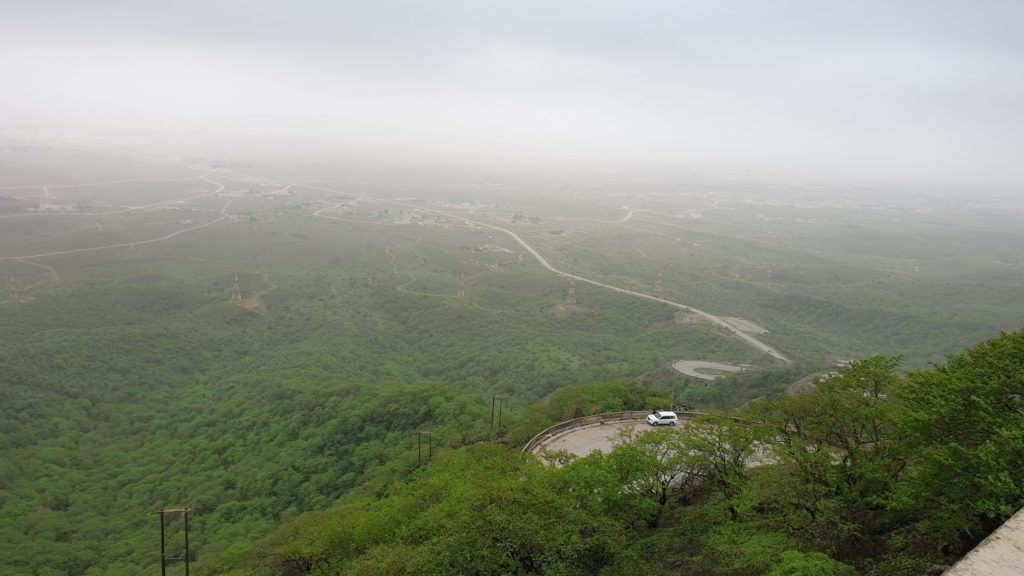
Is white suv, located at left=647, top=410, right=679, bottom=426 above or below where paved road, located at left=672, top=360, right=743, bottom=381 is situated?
above

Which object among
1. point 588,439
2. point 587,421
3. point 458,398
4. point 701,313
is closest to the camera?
point 588,439

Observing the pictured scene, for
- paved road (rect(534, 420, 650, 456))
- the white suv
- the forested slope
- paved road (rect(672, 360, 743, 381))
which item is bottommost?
paved road (rect(672, 360, 743, 381))

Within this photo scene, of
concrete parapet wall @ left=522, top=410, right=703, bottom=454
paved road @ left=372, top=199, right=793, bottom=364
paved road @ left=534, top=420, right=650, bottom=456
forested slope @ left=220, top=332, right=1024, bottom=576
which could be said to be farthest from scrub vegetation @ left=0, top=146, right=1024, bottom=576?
paved road @ left=372, top=199, right=793, bottom=364

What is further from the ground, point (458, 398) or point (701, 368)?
point (458, 398)

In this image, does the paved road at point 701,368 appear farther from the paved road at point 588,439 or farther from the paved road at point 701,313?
the paved road at point 588,439

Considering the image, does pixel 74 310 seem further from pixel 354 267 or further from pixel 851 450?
pixel 851 450

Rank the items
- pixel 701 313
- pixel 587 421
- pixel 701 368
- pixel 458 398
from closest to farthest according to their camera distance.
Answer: pixel 587 421
pixel 458 398
pixel 701 368
pixel 701 313

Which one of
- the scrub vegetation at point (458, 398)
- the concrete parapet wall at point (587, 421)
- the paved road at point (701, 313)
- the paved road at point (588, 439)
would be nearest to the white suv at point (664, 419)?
the paved road at point (588, 439)

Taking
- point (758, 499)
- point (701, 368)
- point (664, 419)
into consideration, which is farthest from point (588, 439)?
point (701, 368)

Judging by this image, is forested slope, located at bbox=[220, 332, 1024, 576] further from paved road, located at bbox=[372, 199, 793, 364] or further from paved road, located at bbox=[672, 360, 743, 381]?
paved road, located at bbox=[372, 199, 793, 364]

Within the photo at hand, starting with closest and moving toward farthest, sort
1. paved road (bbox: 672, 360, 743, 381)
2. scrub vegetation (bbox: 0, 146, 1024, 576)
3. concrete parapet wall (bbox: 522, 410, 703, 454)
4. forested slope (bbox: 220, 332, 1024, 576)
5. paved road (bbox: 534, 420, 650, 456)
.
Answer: forested slope (bbox: 220, 332, 1024, 576) → scrub vegetation (bbox: 0, 146, 1024, 576) → paved road (bbox: 534, 420, 650, 456) → concrete parapet wall (bbox: 522, 410, 703, 454) → paved road (bbox: 672, 360, 743, 381)

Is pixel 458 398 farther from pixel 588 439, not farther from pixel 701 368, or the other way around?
pixel 701 368

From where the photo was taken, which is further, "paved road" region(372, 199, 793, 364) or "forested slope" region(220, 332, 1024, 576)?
"paved road" region(372, 199, 793, 364)
